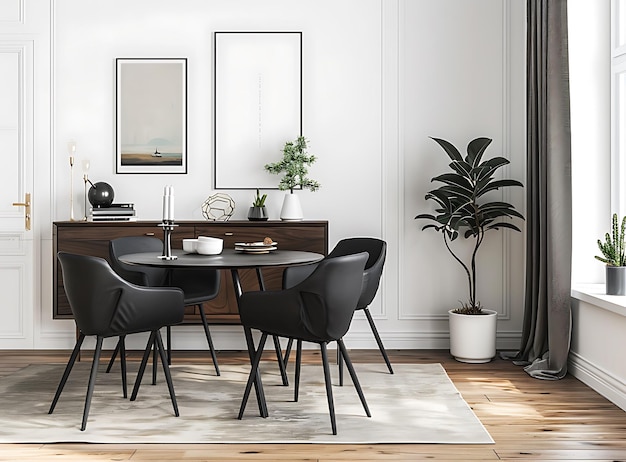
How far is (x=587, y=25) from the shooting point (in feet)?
13.5

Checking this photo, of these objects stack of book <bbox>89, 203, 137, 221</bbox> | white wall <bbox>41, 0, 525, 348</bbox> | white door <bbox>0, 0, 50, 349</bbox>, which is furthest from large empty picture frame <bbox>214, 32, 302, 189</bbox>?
white door <bbox>0, 0, 50, 349</bbox>

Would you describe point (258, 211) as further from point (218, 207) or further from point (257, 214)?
point (218, 207)

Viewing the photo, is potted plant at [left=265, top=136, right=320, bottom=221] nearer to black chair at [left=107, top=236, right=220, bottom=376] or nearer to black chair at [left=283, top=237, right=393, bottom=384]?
black chair at [left=283, top=237, right=393, bottom=384]

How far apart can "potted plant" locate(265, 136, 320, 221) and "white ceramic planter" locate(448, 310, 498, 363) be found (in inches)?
49.9

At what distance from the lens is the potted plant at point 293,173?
4555 mm

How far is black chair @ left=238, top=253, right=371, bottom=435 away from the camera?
9.61ft

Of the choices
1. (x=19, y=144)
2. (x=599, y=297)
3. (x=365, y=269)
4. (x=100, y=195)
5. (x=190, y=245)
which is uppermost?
(x=19, y=144)

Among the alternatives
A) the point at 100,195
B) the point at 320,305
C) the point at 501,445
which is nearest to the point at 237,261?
the point at 320,305

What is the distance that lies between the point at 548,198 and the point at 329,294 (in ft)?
5.77

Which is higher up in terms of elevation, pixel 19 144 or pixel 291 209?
pixel 19 144

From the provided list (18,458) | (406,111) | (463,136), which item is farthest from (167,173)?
(18,458)

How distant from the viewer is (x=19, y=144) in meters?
4.76

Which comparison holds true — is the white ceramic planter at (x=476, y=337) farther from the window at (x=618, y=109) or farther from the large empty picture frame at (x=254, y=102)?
the large empty picture frame at (x=254, y=102)

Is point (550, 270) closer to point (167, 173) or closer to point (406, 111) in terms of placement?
point (406, 111)
